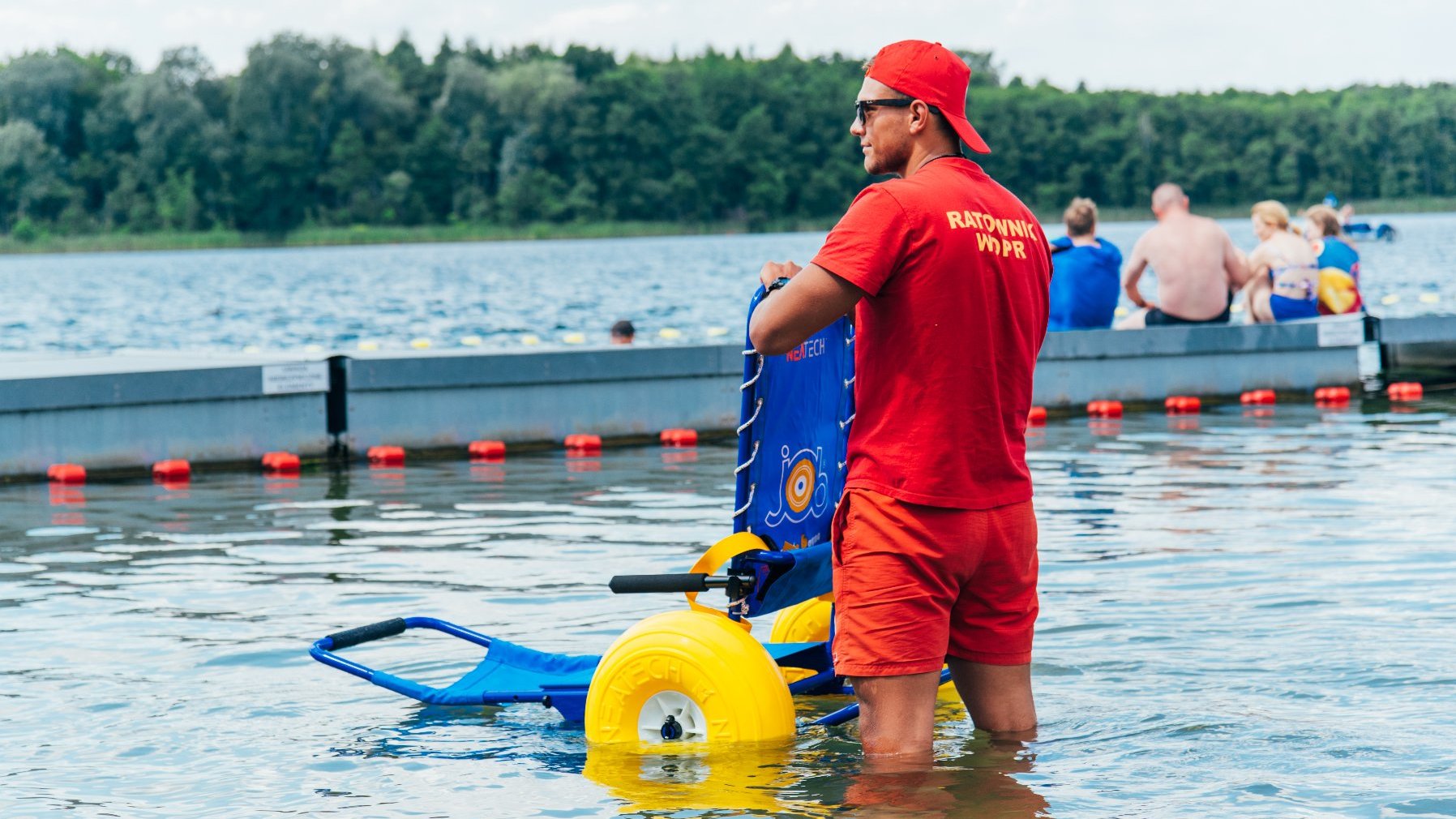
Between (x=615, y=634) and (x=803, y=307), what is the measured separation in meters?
3.33

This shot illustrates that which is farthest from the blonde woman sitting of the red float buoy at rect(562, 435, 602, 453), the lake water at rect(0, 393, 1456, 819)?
the red float buoy at rect(562, 435, 602, 453)

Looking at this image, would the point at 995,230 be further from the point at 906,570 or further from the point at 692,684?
the point at 692,684

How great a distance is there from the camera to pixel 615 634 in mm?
7184

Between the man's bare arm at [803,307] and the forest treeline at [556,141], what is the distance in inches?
4683

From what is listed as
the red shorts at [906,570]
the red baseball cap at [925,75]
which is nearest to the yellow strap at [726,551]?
the red shorts at [906,570]

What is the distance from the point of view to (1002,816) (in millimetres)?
4637

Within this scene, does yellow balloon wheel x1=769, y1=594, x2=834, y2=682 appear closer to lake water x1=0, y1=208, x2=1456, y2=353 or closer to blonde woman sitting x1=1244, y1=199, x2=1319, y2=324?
blonde woman sitting x1=1244, y1=199, x2=1319, y2=324

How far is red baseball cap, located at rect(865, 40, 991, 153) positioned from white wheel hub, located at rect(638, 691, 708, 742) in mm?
1874

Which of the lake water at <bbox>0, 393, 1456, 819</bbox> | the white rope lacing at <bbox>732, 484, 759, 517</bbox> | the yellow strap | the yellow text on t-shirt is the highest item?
the yellow text on t-shirt

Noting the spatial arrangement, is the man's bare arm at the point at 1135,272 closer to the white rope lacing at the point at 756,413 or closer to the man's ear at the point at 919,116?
the white rope lacing at the point at 756,413

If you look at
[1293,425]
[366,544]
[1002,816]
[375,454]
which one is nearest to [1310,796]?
[1002,816]

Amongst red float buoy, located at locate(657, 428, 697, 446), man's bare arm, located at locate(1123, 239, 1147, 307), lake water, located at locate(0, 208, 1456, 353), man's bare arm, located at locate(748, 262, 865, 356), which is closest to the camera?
man's bare arm, located at locate(748, 262, 865, 356)

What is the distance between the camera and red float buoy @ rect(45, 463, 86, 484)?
11852 mm

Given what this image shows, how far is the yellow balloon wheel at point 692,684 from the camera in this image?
5062 mm
